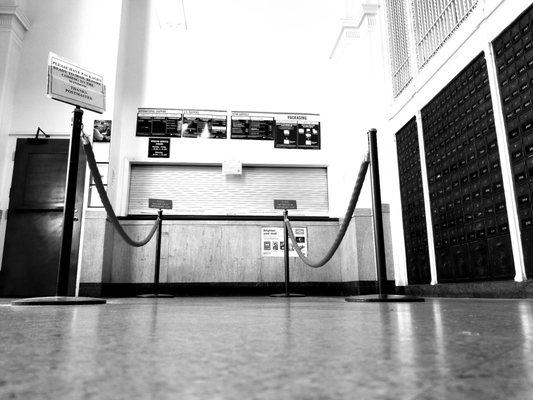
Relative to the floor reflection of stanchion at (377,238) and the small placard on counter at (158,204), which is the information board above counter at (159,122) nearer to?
the small placard on counter at (158,204)

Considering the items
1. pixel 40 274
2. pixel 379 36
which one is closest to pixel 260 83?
pixel 379 36

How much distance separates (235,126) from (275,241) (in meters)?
1.99

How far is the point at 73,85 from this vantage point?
8.50ft

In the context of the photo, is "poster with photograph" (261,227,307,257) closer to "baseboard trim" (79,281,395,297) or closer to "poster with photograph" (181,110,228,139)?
"baseboard trim" (79,281,395,297)

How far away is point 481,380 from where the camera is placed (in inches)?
11.3

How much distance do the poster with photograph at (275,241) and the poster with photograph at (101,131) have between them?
2.66 meters

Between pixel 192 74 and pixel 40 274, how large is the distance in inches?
151

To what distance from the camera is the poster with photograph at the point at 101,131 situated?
6.16m

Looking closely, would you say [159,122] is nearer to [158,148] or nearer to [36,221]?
[158,148]

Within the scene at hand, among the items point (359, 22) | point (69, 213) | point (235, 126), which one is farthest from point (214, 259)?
point (359, 22)

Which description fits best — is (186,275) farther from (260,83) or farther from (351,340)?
(351,340)

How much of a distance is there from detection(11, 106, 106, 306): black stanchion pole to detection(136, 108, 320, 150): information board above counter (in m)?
4.11

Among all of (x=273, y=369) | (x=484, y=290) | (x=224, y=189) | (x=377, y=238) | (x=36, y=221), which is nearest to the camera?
(x=273, y=369)

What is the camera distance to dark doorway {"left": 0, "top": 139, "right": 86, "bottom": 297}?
5684 mm
